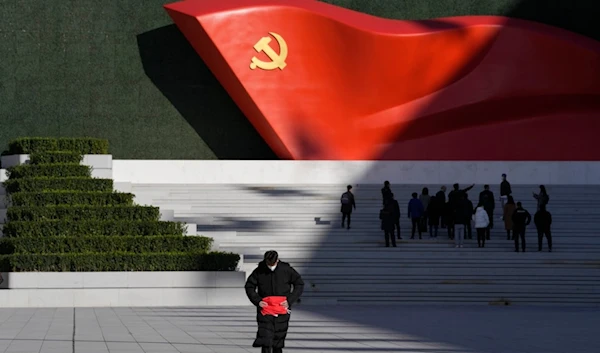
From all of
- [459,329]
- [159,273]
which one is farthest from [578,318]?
[159,273]

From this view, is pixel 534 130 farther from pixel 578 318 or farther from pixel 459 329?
pixel 459 329

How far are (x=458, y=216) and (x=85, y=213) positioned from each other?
6.03 metres

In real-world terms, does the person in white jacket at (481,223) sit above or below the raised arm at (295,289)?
above

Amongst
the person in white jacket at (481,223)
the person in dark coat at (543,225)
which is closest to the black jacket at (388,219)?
the person in white jacket at (481,223)

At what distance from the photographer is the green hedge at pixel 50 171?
70.5 feet

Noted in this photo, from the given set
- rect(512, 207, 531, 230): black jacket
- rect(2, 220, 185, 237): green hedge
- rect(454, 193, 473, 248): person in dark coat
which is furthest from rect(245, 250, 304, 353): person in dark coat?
rect(512, 207, 531, 230): black jacket

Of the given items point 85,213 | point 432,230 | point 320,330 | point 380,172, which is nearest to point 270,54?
point 380,172

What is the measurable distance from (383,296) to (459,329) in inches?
194

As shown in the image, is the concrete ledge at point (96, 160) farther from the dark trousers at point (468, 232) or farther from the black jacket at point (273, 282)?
the black jacket at point (273, 282)

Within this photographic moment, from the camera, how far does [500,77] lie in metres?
29.5

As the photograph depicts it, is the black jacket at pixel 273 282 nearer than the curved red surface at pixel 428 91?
Yes

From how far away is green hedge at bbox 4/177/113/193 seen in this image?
20.5m

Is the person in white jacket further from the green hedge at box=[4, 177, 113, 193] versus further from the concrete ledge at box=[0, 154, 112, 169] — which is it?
the concrete ledge at box=[0, 154, 112, 169]

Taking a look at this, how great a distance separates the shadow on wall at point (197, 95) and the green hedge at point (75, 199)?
11795mm
